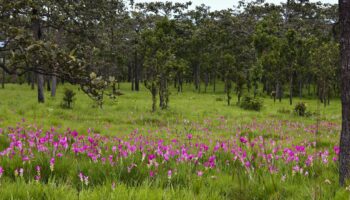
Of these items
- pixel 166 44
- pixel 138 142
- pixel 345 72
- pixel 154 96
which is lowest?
pixel 138 142

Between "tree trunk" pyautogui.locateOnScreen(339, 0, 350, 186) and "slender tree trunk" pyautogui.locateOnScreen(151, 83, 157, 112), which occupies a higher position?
"tree trunk" pyautogui.locateOnScreen(339, 0, 350, 186)

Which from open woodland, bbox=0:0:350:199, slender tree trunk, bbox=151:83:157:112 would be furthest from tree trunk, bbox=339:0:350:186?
slender tree trunk, bbox=151:83:157:112

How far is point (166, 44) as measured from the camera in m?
29.2

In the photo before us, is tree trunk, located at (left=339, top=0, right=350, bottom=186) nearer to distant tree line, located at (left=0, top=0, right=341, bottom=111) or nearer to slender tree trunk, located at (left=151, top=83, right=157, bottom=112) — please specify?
distant tree line, located at (left=0, top=0, right=341, bottom=111)

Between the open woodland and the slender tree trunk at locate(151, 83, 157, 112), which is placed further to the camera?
the slender tree trunk at locate(151, 83, 157, 112)

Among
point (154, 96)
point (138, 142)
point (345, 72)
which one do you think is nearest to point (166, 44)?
point (154, 96)

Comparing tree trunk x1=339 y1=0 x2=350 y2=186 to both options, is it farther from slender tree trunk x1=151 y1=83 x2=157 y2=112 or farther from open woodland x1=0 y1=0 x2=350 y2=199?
slender tree trunk x1=151 y1=83 x2=157 y2=112

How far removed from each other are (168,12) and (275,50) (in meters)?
30.1

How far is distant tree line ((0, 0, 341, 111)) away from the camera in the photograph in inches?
221

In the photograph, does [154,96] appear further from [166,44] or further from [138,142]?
[138,142]

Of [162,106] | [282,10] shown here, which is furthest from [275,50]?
[162,106]

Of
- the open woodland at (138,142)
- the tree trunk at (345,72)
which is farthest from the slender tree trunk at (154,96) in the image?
the tree trunk at (345,72)

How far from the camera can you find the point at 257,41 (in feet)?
148

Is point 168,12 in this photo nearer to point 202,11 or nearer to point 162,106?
point 202,11
